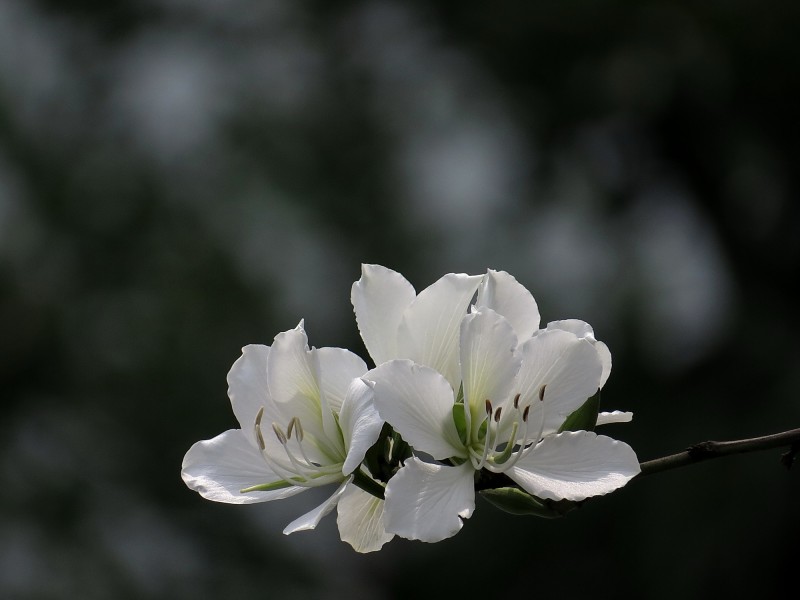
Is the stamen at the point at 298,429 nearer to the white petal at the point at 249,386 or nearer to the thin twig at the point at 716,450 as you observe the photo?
the white petal at the point at 249,386

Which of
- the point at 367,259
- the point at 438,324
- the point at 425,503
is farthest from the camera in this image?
the point at 367,259

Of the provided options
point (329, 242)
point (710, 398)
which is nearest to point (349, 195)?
point (329, 242)

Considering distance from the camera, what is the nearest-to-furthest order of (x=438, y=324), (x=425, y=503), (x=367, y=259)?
1. (x=425, y=503)
2. (x=438, y=324)
3. (x=367, y=259)

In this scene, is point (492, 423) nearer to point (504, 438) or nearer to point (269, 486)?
point (504, 438)

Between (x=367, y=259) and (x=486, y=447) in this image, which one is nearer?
(x=486, y=447)

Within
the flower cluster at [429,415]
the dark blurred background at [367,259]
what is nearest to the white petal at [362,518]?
the flower cluster at [429,415]

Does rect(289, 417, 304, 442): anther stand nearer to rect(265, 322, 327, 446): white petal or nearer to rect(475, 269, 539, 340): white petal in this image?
rect(265, 322, 327, 446): white petal

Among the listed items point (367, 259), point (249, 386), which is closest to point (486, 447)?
point (249, 386)
